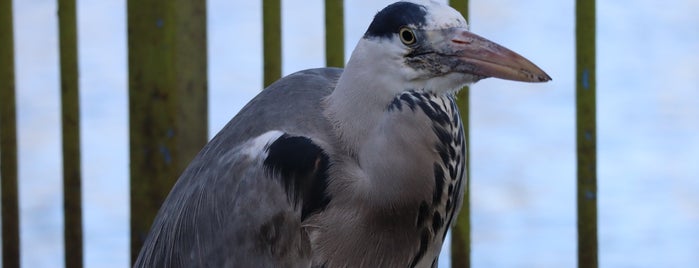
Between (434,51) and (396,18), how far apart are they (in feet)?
0.32

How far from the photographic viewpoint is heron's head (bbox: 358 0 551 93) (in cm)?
229

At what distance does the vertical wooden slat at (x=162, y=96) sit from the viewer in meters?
3.27

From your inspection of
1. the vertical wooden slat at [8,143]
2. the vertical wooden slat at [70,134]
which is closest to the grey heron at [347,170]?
the vertical wooden slat at [70,134]

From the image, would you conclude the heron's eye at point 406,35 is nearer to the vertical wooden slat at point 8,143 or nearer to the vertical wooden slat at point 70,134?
the vertical wooden slat at point 70,134

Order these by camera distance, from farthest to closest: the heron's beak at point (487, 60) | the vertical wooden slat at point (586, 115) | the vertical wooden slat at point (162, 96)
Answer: the vertical wooden slat at point (162, 96) → the vertical wooden slat at point (586, 115) → the heron's beak at point (487, 60)

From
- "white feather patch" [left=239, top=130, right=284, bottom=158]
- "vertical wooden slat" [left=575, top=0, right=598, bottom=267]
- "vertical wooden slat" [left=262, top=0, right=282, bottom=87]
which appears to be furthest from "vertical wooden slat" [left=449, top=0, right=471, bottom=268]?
"white feather patch" [left=239, top=130, right=284, bottom=158]

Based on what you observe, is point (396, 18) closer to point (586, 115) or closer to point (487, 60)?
point (487, 60)

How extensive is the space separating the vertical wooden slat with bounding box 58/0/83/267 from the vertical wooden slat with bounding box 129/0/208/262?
20 cm

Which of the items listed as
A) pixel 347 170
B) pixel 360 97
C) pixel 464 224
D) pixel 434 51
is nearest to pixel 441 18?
pixel 434 51

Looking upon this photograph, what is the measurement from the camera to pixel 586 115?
3127 millimetres

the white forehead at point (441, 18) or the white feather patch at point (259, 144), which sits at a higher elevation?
the white forehead at point (441, 18)

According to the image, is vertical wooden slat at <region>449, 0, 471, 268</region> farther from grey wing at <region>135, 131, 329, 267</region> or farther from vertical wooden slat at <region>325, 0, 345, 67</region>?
grey wing at <region>135, 131, 329, 267</region>

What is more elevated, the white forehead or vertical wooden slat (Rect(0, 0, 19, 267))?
the white forehead

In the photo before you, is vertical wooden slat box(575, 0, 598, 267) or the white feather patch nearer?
the white feather patch
